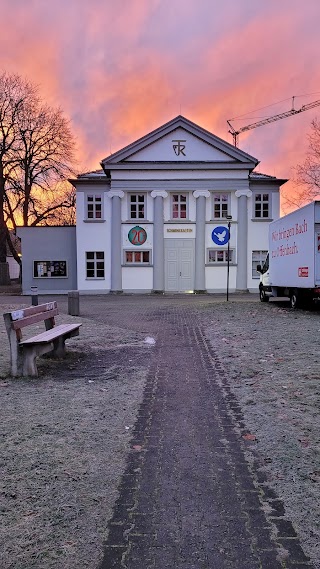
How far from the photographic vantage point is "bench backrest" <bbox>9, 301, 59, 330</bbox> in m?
6.57

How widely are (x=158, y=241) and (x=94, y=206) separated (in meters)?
4.88

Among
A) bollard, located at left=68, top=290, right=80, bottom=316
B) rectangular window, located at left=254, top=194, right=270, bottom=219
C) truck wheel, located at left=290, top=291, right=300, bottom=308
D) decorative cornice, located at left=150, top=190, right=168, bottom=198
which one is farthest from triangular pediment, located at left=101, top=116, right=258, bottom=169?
bollard, located at left=68, top=290, right=80, bottom=316

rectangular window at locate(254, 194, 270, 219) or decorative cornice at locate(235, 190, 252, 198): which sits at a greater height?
decorative cornice at locate(235, 190, 252, 198)

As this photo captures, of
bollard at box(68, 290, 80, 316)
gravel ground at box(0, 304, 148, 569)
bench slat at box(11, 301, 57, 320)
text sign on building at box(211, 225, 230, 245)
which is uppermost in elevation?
text sign on building at box(211, 225, 230, 245)

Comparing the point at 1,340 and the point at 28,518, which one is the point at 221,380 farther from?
the point at 1,340

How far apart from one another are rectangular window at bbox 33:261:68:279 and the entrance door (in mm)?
7210

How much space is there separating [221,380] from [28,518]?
3969 mm

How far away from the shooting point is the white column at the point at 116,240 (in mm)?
31219

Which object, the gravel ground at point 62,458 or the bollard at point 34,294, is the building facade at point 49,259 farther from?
the gravel ground at point 62,458

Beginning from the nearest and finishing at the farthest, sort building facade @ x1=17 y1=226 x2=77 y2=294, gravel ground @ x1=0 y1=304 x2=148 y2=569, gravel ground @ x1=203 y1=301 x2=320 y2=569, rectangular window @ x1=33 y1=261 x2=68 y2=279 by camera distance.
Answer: gravel ground @ x1=0 y1=304 x2=148 y2=569 → gravel ground @ x1=203 y1=301 x2=320 y2=569 → building facade @ x1=17 y1=226 x2=77 y2=294 → rectangular window @ x1=33 y1=261 x2=68 y2=279

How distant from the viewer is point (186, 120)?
3136 cm

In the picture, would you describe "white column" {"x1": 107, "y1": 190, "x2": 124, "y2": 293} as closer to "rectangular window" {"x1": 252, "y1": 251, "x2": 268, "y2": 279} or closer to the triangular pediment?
the triangular pediment

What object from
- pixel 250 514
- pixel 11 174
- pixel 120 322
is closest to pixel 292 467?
pixel 250 514

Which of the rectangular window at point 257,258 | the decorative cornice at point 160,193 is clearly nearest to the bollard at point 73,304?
the decorative cornice at point 160,193
